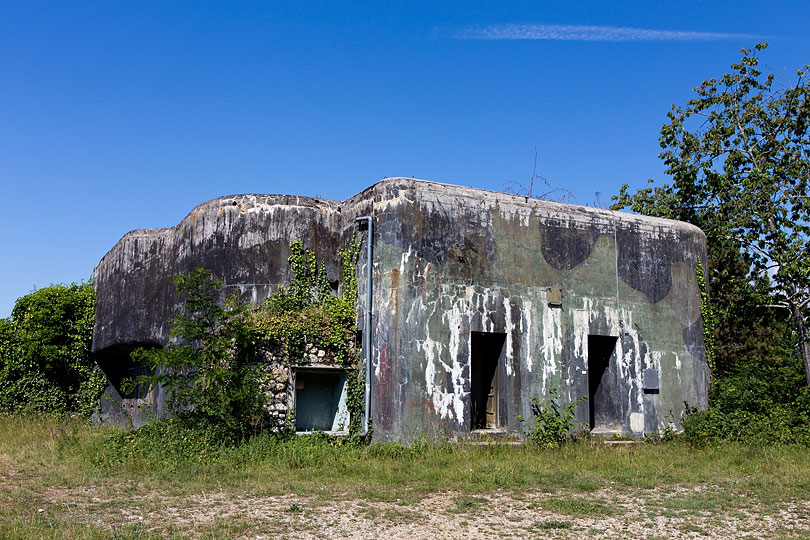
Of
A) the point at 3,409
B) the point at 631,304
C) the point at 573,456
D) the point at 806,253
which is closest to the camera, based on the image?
the point at 573,456

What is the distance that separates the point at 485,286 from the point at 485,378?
200 centimetres

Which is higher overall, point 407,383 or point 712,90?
point 712,90

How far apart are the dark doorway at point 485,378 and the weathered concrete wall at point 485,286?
234 millimetres

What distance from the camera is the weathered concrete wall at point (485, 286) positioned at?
1240 centimetres

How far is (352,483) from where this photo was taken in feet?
32.6

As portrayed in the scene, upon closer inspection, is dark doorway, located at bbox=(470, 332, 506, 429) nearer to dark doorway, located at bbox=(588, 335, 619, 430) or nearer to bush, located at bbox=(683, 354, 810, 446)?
dark doorway, located at bbox=(588, 335, 619, 430)

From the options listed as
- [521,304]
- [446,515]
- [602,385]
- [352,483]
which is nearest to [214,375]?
[352,483]

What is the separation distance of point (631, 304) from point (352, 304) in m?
5.70

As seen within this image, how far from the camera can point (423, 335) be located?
12414 millimetres

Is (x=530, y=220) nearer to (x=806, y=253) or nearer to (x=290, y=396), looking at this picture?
(x=290, y=396)

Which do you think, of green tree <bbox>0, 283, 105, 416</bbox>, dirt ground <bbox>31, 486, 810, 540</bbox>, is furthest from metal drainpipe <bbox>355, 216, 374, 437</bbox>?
green tree <bbox>0, 283, 105, 416</bbox>

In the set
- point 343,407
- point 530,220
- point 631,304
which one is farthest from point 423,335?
point 631,304

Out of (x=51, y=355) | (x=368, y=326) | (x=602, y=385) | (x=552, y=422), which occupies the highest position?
(x=368, y=326)

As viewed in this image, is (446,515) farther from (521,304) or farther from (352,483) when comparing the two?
(521,304)
